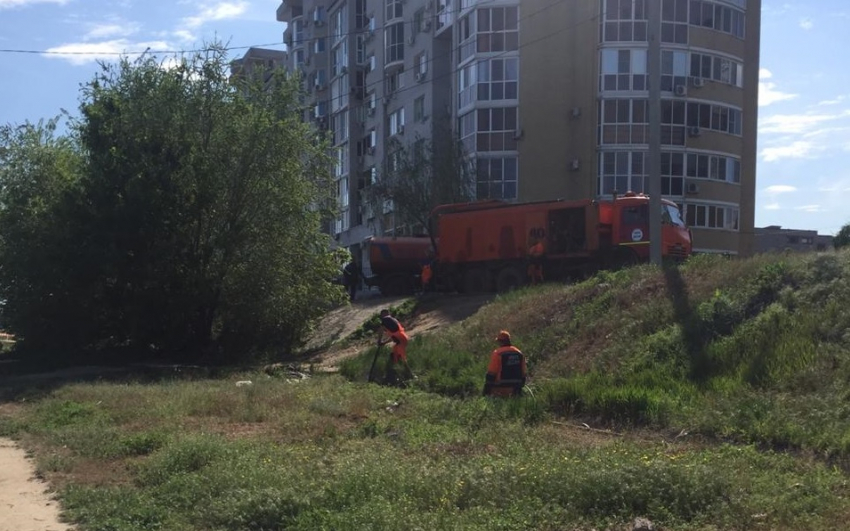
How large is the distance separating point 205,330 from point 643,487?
22.8 metres

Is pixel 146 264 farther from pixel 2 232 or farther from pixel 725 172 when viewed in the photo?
pixel 725 172

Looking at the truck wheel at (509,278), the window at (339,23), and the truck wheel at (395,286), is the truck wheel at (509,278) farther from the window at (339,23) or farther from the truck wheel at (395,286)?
the window at (339,23)

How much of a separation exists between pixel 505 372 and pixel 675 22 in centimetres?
3367

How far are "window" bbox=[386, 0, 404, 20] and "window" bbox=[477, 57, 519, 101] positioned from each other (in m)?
14.1

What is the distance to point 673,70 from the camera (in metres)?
43.6

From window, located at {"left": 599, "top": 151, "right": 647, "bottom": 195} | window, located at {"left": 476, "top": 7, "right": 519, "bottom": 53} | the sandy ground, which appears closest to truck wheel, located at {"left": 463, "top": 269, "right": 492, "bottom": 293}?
the sandy ground

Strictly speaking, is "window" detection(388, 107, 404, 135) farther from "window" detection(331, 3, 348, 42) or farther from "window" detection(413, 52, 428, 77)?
"window" detection(331, 3, 348, 42)

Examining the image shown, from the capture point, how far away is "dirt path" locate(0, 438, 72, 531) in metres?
8.20

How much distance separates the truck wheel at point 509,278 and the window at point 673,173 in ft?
53.8

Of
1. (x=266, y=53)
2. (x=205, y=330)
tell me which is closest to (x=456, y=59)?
(x=205, y=330)

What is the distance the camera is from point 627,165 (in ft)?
143

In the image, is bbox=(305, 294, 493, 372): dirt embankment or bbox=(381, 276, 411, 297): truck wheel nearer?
bbox=(305, 294, 493, 372): dirt embankment

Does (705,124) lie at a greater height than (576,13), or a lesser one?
lesser

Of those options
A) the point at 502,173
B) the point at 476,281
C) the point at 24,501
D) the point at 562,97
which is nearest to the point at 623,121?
the point at 562,97
